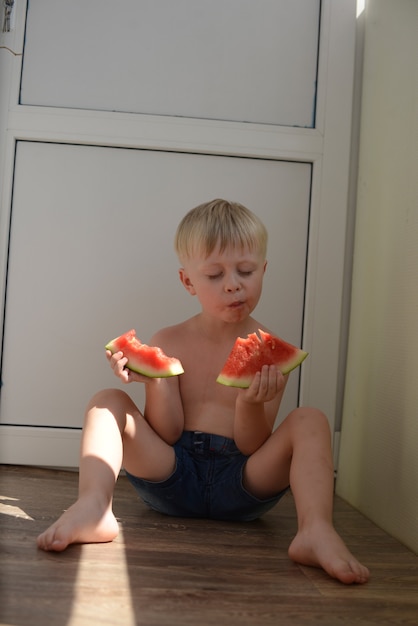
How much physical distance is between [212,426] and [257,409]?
20 centimetres

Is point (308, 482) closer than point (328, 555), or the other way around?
point (328, 555)

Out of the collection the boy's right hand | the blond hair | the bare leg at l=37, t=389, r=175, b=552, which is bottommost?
the bare leg at l=37, t=389, r=175, b=552

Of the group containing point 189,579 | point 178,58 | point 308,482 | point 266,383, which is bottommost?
point 189,579

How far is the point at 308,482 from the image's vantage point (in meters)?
1.60

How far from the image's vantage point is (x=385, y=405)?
79.4 inches

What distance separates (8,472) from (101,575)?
3.77ft

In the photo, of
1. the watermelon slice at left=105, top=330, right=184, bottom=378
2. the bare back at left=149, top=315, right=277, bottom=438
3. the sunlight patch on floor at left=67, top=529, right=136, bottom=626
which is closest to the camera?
the sunlight patch on floor at left=67, top=529, right=136, bottom=626

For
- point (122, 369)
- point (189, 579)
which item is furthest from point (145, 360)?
point (189, 579)

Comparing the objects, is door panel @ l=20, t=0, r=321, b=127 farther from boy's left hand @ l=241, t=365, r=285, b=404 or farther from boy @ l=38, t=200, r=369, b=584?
boy's left hand @ l=241, t=365, r=285, b=404

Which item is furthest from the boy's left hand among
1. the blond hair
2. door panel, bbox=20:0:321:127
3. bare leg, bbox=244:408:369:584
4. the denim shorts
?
door panel, bbox=20:0:321:127

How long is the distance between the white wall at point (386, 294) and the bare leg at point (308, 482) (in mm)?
266

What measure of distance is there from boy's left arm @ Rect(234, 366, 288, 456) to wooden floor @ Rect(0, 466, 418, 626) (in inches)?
8.7

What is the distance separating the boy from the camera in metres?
1.64

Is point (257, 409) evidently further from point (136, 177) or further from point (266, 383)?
point (136, 177)
